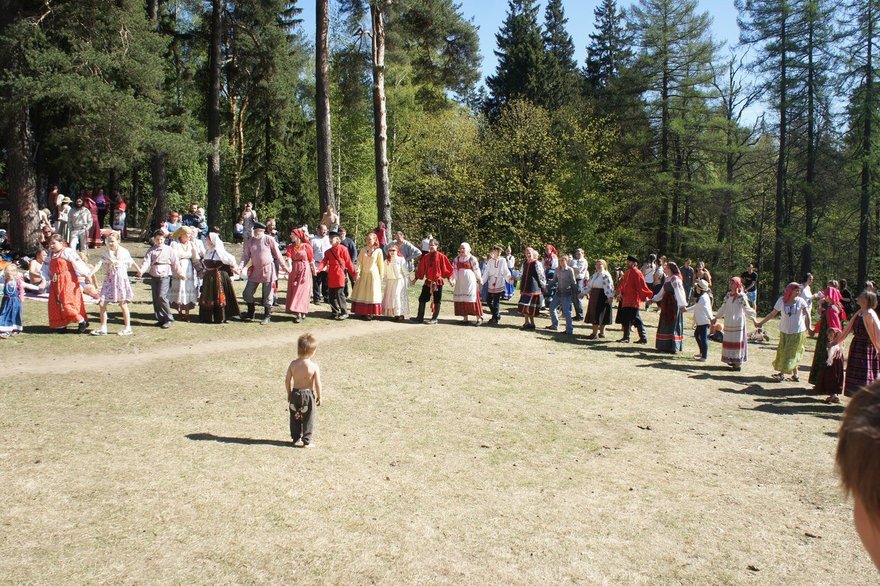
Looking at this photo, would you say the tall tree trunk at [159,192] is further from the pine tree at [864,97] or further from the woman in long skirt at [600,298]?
the pine tree at [864,97]

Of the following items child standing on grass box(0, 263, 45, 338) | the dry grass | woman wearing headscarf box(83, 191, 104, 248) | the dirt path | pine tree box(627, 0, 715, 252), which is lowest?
the dry grass


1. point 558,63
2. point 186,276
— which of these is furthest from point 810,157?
point 186,276

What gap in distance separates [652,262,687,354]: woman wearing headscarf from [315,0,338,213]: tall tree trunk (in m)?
10.2

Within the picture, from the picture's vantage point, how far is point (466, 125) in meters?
41.5

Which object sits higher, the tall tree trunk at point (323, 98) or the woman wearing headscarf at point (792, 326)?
the tall tree trunk at point (323, 98)

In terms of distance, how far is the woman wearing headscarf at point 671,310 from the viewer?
46.7 feet

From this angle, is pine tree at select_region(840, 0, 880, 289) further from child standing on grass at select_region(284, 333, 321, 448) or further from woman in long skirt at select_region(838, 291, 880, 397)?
child standing on grass at select_region(284, 333, 321, 448)

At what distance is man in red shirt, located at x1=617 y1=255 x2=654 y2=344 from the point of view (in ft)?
49.6

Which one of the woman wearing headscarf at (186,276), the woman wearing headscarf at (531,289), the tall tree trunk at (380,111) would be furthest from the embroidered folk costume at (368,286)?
the tall tree trunk at (380,111)

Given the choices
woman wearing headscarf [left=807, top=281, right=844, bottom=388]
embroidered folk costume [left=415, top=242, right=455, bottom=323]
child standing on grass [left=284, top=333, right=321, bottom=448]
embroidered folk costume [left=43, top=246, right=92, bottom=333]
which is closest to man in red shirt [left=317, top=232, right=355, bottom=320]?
embroidered folk costume [left=415, top=242, right=455, bottom=323]

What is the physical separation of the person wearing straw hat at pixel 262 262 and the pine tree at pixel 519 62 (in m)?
29.9

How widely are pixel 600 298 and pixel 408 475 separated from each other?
33.2ft

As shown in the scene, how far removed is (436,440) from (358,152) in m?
41.3

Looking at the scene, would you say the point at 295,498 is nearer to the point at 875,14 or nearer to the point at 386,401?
the point at 386,401
